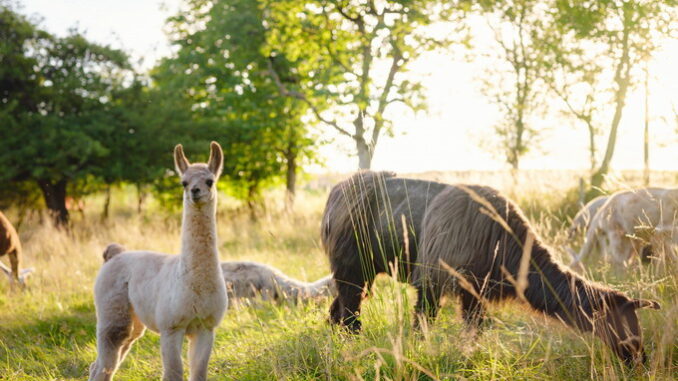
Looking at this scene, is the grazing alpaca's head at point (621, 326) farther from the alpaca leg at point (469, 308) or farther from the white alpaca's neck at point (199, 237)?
the white alpaca's neck at point (199, 237)

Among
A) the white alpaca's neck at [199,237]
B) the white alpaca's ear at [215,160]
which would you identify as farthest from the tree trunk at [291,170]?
the white alpaca's neck at [199,237]

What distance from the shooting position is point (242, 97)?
1852 centimetres

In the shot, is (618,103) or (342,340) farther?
(618,103)

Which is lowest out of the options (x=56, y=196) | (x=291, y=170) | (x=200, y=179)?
(x=56, y=196)

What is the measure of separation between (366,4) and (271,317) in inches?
371

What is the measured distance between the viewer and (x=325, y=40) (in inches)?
561

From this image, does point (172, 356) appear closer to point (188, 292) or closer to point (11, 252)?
point (188, 292)

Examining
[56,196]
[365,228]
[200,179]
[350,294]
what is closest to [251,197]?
[56,196]

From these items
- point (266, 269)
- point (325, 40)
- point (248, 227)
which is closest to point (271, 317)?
point (266, 269)

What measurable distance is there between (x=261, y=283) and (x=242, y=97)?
40.9 feet

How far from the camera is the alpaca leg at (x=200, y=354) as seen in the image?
3.40 meters

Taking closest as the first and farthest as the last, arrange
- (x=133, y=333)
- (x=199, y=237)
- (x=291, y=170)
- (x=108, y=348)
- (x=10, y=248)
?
(x=199, y=237)
(x=108, y=348)
(x=133, y=333)
(x=10, y=248)
(x=291, y=170)

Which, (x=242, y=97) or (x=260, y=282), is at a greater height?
(x=242, y=97)

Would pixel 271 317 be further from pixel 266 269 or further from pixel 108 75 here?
pixel 108 75
